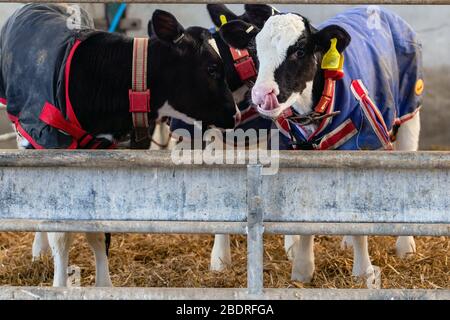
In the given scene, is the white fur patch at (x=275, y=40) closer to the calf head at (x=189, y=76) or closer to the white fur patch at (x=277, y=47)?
the white fur patch at (x=277, y=47)

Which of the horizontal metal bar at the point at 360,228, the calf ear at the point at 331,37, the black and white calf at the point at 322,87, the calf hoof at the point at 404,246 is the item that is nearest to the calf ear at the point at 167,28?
the black and white calf at the point at 322,87

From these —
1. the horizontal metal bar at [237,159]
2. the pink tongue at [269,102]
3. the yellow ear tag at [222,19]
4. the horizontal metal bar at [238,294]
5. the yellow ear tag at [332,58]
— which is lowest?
the horizontal metal bar at [238,294]

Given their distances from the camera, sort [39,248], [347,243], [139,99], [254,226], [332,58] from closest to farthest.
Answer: [254,226]
[139,99]
[332,58]
[39,248]
[347,243]

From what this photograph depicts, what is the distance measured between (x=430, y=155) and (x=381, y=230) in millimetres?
297

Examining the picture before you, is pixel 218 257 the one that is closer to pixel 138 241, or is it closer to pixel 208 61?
pixel 138 241

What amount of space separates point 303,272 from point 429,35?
11.0 feet

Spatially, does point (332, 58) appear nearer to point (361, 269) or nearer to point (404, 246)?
point (361, 269)

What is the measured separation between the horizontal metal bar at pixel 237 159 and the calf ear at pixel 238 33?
1561 mm

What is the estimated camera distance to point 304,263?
4.61m

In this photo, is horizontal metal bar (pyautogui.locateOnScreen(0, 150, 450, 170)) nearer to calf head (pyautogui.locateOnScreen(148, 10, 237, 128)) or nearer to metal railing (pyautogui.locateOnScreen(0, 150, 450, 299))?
metal railing (pyautogui.locateOnScreen(0, 150, 450, 299))

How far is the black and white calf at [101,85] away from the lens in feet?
13.8

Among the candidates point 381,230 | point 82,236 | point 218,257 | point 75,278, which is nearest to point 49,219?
point 381,230

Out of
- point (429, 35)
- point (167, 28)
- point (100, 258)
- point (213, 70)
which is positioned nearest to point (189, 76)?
point (213, 70)

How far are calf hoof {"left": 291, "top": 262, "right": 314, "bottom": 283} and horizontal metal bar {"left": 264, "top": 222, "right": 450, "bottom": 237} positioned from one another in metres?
1.58
